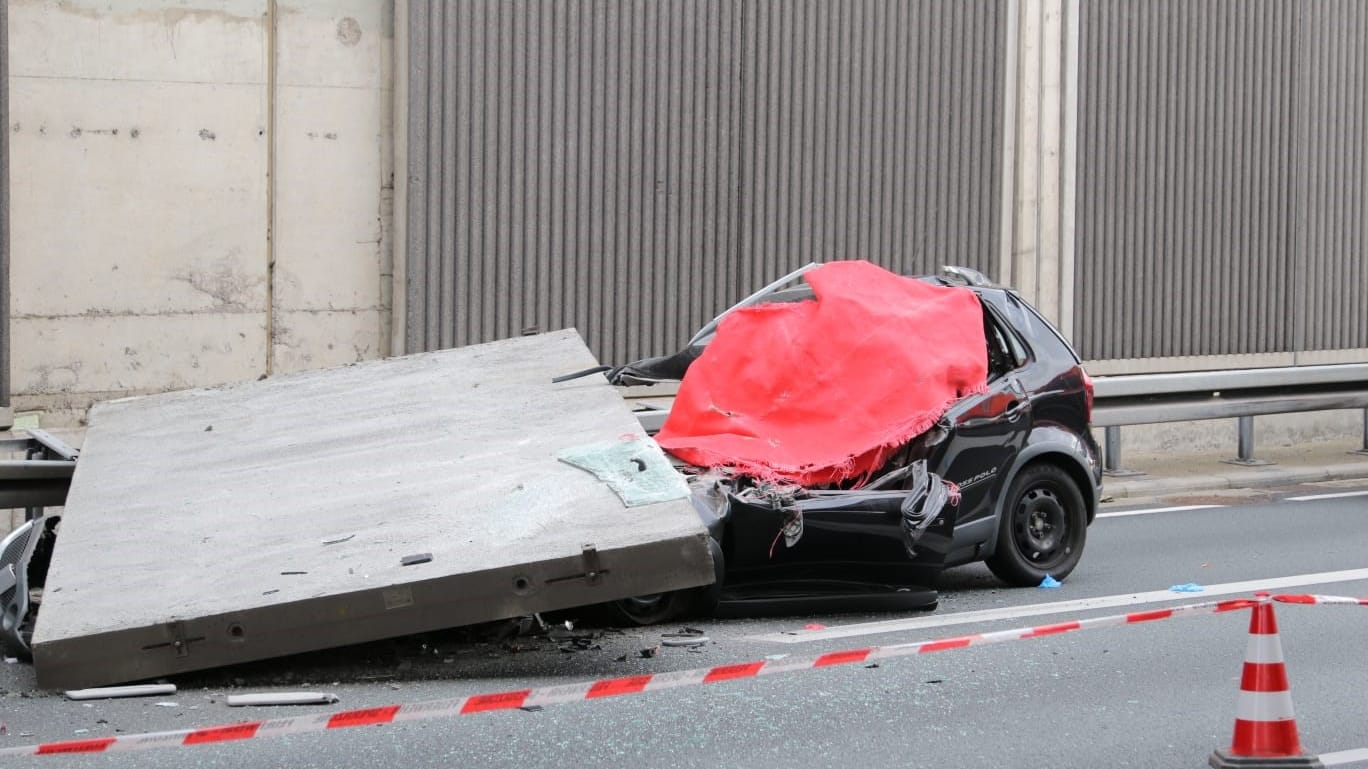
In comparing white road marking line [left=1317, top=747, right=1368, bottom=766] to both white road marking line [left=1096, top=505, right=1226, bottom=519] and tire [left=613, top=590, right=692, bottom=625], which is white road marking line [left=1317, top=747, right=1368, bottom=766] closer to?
tire [left=613, top=590, right=692, bottom=625]

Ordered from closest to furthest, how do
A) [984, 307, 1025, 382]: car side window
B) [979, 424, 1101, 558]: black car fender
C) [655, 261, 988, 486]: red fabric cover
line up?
[655, 261, 988, 486]: red fabric cover
[979, 424, 1101, 558]: black car fender
[984, 307, 1025, 382]: car side window

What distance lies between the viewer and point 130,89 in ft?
41.5

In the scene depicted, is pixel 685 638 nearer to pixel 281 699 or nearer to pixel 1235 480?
pixel 281 699

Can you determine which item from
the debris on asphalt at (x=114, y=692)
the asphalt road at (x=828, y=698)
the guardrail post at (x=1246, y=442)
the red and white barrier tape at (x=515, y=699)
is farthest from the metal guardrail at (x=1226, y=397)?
the debris on asphalt at (x=114, y=692)

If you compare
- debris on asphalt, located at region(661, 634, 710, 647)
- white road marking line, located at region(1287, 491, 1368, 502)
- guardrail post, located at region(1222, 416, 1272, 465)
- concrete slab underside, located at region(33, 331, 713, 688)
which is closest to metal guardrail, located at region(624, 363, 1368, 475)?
guardrail post, located at region(1222, 416, 1272, 465)

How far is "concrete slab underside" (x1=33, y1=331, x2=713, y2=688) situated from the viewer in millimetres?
6770

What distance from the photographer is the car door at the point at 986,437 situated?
912 cm

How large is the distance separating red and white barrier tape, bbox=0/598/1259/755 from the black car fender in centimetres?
223

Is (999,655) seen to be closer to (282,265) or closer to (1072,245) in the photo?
(282,265)

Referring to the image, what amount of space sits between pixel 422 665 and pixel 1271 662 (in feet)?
12.1

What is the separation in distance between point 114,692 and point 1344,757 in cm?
492

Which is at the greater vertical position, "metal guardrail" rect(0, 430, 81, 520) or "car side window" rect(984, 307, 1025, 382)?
"car side window" rect(984, 307, 1025, 382)

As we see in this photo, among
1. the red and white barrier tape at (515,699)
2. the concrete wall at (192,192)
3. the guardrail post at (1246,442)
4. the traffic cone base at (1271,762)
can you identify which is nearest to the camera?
the red and white barrier tape at (515,699)

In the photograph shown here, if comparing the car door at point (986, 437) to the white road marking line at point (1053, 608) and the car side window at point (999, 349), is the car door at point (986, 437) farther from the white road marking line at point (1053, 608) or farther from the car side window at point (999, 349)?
the white road marking line at point (1053, 608)
